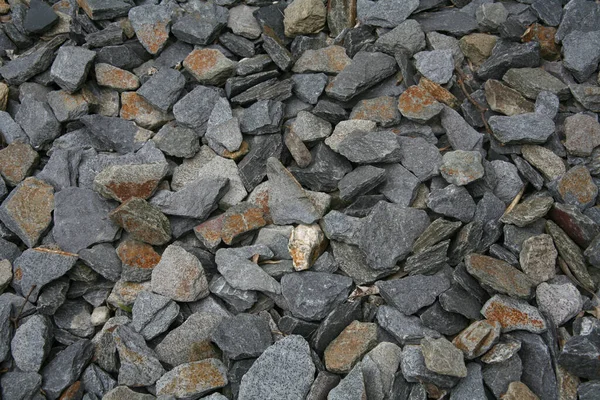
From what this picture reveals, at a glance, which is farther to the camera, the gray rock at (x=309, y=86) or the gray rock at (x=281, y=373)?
the gray rock at (x=309, y=86)

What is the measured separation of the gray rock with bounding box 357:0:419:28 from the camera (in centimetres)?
322

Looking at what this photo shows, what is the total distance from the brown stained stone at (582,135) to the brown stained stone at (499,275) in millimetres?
697

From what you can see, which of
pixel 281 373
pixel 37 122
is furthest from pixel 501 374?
pixel 37 122

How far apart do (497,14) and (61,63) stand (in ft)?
7.37

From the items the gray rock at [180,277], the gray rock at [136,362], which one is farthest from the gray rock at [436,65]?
the gray rock at [136,362]

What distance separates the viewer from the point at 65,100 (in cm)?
314

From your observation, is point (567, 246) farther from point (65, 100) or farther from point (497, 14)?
point (65, 100)

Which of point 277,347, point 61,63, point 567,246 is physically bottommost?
point 277,347

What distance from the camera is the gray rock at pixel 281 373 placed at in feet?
7.44

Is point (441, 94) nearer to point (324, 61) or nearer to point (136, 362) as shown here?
point (324, 61)

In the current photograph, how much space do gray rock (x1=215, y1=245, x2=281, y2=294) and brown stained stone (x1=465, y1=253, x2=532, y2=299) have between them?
0.79 m

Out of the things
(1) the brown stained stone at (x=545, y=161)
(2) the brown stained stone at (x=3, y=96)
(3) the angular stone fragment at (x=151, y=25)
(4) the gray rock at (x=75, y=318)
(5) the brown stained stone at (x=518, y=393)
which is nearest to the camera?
(5) the brown stained stone at (x=518, y=393)

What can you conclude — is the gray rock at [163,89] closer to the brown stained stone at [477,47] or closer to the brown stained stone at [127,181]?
the brown stained stone at [127,181]

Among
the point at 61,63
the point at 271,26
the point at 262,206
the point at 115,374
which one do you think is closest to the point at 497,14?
the point at 271,26
